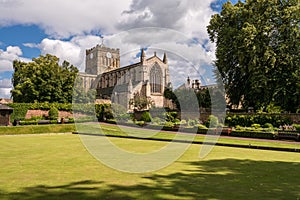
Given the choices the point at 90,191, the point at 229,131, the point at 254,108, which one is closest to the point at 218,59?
the point at 254,108

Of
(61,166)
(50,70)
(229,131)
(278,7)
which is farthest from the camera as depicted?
(50,70)

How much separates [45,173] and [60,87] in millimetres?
42473

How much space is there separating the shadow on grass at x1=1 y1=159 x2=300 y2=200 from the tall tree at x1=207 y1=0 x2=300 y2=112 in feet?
74.6

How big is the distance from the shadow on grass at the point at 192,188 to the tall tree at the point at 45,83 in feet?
Result: 141

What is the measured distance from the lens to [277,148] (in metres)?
15.2

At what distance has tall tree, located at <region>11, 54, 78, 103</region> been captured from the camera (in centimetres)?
4678

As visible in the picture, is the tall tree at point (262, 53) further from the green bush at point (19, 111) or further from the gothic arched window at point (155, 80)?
the gothic arched window at point (155, 80)

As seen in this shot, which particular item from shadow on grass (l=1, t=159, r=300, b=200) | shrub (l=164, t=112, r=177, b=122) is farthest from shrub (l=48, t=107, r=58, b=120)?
shadow on grass (l=1, t=159, r=300, b=200)

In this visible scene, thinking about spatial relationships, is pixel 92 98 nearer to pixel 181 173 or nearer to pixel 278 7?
pixel 278 7

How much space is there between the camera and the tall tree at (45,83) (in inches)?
1842

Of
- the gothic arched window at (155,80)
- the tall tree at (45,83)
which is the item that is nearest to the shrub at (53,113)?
the tall tree at (45,83)

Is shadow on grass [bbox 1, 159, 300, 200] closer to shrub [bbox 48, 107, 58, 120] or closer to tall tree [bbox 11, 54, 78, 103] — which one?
shrub [bbox 48, 107, 58, 120]

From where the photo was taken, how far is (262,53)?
3003 centimetres

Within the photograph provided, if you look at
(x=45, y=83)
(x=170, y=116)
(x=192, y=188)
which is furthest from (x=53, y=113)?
(x=192, y=188)
